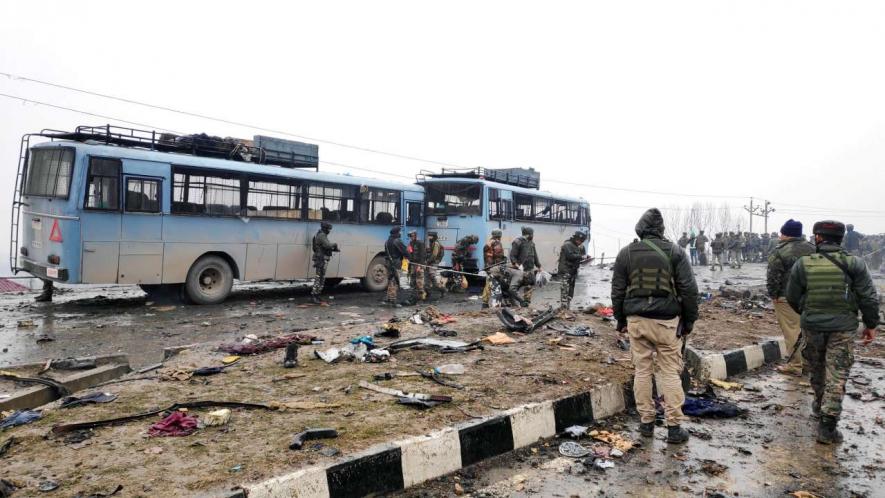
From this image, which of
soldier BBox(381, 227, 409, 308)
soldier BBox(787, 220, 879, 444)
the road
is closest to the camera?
the road

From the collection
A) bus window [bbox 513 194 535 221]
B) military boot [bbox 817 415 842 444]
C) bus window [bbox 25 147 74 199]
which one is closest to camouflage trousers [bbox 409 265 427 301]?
bus window [bbox 513 194 535 221]

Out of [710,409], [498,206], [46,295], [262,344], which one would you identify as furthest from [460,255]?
[710,409]

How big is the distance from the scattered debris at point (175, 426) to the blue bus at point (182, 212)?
707cm

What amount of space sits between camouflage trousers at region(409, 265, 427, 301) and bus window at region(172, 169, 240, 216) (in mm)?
4141

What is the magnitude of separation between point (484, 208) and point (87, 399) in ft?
41.1

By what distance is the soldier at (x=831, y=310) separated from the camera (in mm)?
4254

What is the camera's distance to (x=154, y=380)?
483 cm

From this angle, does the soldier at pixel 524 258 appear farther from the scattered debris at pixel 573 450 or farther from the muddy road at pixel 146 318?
the scattered debris at pixel 573 450

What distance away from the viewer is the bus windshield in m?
15.8

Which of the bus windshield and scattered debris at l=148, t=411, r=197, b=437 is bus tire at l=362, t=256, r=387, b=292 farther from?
scattered debris at l=148, t=411, r=197, b=437

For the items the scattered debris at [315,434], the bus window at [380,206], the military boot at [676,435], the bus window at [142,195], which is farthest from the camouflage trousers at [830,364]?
the bus window at [380,206]

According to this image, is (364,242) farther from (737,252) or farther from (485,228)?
(737,252)

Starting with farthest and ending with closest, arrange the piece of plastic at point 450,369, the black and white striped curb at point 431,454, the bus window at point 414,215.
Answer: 1. the bus window at point 414,215
2. the piece of plastic at point 450,369
3. the black and white striped curb at point 431,454

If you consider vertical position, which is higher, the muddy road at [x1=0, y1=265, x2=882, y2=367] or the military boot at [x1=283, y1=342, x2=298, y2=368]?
the military boot at [x1=283, y1=342, x2=298, y2=368]
